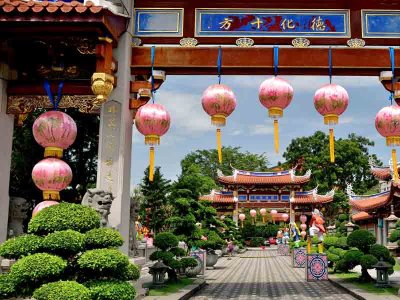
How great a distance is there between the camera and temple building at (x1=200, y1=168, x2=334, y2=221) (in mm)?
40094

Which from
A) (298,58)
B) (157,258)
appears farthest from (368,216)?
(298,58)

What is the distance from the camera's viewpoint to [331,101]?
7.41 meters

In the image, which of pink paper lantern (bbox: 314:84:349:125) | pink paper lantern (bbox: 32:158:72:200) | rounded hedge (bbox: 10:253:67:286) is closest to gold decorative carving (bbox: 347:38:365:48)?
pink paper lantern (bbox: 314:84:349:125)

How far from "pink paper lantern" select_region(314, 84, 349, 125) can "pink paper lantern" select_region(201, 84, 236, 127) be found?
1.35m

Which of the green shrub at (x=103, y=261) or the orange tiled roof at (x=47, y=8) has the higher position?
the orange tiled roof at (x=47, y=8)

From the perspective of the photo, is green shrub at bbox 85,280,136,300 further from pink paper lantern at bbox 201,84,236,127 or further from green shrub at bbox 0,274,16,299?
pink paper lantern at bbox 201,84,236,127

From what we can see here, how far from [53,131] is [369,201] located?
2781 cm

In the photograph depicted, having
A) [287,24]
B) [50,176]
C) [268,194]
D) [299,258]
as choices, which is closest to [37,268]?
[50,176]

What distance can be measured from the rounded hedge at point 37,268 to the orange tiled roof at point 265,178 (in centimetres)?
3479

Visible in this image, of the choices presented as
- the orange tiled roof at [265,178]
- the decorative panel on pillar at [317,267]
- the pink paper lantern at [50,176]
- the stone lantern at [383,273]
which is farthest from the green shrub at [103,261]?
the orange tiled roof at [265,178]

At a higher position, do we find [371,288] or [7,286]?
[7,286]

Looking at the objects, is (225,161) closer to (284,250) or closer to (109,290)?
(284,250)

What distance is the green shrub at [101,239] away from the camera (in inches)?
218

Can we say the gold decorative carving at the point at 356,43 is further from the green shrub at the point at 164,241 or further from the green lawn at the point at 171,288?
the green shrub at the point at 164,241
